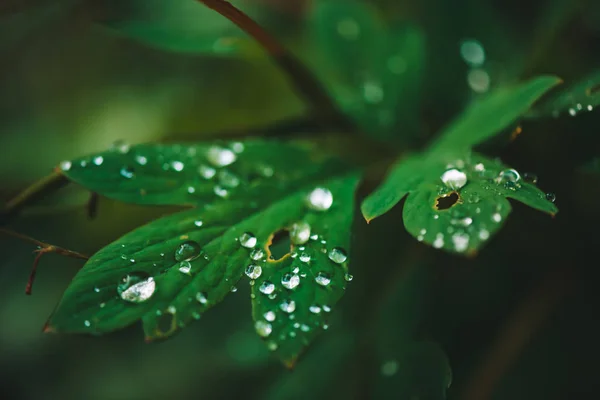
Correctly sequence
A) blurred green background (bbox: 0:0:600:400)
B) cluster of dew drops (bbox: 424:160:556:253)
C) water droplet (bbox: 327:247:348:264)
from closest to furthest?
cluster of dew drops (bbox: 424:160:556:253)
water droplet (bbox: 327:247:348:264)
blurred green background (bbox: 0:0:600:400)

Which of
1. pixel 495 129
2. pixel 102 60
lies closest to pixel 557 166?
pixel 495 129

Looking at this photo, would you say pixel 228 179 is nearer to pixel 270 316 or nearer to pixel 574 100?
pixel 270 316

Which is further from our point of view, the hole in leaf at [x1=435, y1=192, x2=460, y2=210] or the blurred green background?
the blurred green background

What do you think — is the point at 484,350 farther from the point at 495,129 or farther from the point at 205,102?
the point at 205,102

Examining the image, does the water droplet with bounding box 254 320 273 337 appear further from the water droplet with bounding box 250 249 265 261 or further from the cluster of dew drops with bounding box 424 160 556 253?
the cluster of dew drops with bounding box 424 160 556 253

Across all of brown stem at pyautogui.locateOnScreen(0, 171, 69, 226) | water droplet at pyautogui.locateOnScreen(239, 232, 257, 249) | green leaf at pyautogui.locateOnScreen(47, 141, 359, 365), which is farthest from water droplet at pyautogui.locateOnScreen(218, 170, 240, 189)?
brown stem at pyautogui.locateOnScreen(0, 171, 69, 226)

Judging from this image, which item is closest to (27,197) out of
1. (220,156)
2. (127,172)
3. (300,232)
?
(127,172)
